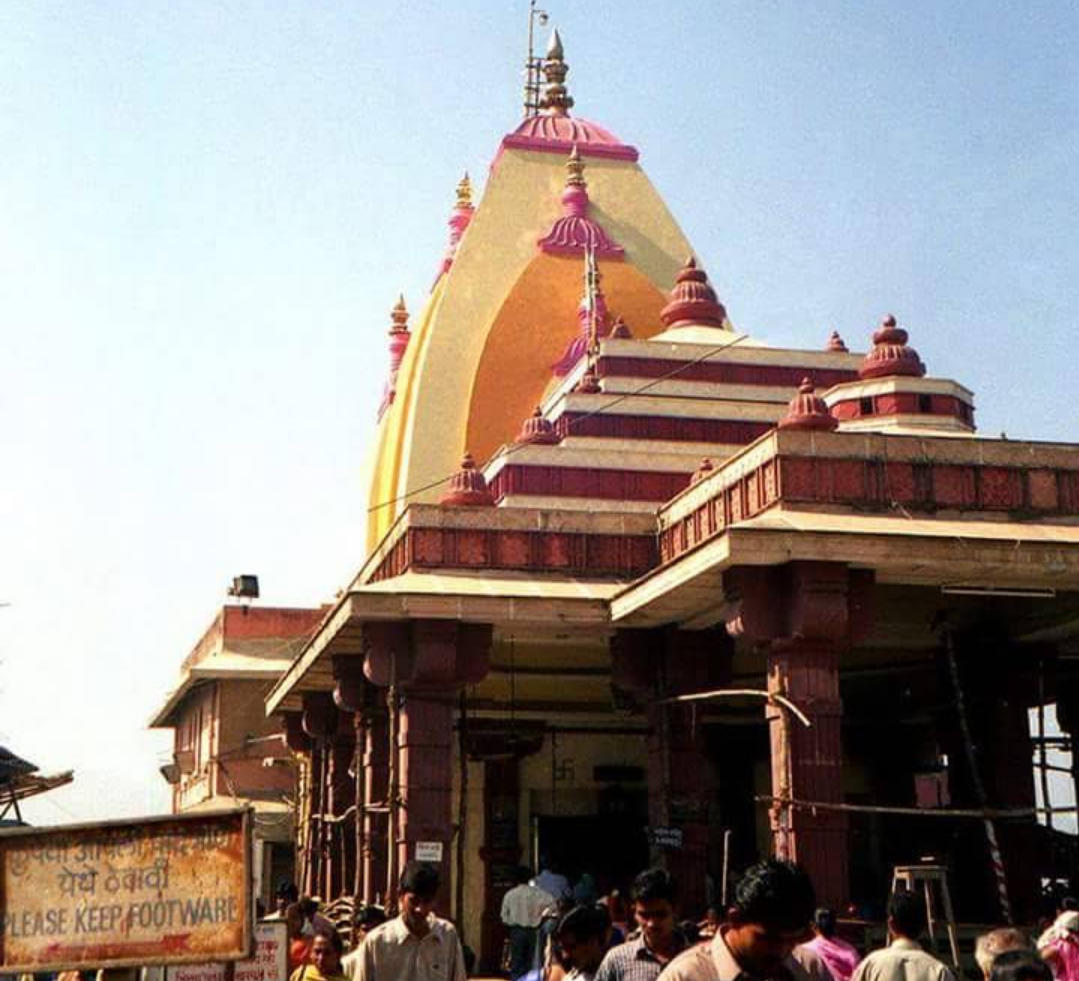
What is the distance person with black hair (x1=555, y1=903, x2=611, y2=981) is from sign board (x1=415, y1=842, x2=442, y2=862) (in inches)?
413

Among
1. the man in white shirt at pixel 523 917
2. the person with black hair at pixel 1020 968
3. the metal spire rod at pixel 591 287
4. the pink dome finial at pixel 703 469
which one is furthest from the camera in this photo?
the metal spire rod at pixel 591 287

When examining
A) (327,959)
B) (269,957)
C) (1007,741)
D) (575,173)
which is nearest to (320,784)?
(1007,741)

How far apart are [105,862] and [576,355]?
21.6 metres

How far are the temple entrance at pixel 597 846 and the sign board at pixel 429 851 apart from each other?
619 centimetres

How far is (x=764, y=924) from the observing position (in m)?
4.33

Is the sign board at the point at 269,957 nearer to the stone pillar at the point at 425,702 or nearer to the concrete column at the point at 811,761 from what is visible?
the concrete column at the point at 811,761

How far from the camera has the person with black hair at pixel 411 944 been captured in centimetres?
785

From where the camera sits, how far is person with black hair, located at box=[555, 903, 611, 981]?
712 cm

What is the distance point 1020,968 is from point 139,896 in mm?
2959

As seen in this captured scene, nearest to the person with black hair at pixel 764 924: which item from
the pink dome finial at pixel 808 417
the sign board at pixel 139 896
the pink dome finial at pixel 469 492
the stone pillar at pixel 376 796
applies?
the sign board at pixel 139 896

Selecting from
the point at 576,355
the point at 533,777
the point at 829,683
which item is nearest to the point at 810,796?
the point at 829,683

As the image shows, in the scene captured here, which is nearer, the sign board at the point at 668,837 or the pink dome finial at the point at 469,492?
the sign board at the point at 668,837

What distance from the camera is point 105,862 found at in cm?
604

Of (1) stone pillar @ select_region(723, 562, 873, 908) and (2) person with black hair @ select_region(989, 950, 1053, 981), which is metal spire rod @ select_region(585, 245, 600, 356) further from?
(2) person with black hair @ select_region(989, 950, 1053, 981)
